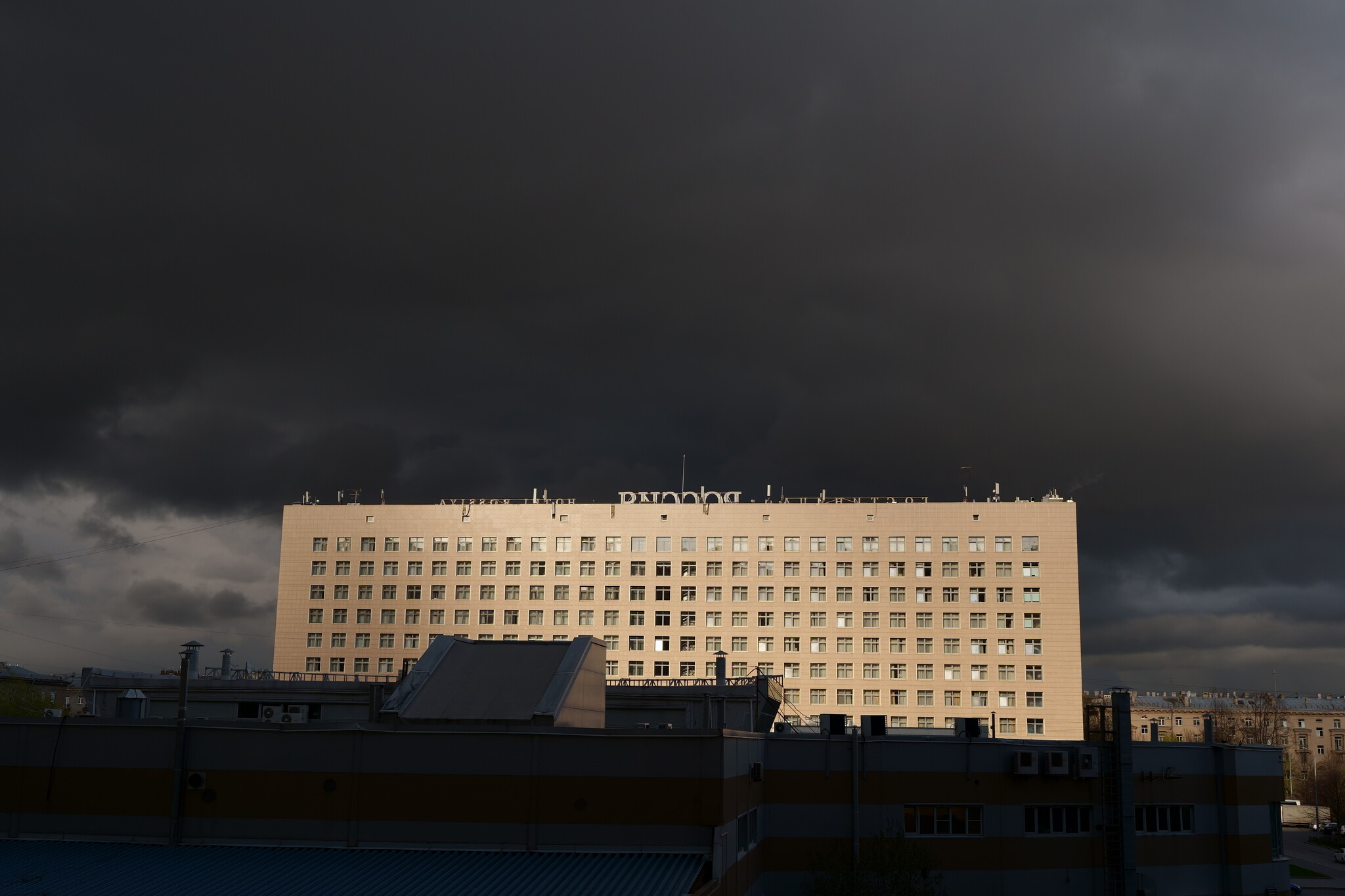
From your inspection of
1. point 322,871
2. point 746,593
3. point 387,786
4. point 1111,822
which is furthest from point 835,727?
point 746,593

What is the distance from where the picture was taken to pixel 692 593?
132750 mm

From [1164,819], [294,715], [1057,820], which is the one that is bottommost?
[1164,819]

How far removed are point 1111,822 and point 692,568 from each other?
87.3m

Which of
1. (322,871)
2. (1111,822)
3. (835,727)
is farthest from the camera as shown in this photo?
(1111,822)

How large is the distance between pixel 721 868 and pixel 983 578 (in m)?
104

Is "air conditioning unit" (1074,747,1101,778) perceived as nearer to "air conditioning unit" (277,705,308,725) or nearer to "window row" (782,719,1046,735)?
"air conditioning unit" (277,705,308,725)

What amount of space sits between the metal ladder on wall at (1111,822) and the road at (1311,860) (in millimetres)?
69039

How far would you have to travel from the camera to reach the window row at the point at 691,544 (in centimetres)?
13088

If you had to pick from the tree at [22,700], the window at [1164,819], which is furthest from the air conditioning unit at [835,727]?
the tree at [22,700]

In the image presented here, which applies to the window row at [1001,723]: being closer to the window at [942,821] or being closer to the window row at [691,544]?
the window row at [691,544]

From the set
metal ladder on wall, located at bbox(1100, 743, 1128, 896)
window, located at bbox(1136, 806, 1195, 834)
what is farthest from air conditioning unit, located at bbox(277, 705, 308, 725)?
window, located at bbox(1136, 806, 1195, 834)

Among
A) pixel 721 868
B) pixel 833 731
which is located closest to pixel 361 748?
pixel 721 868

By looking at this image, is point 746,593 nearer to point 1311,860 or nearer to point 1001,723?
point 1001,723

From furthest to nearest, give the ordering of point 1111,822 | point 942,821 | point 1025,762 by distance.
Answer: point 1111,822 < point 1025,762 < point 942,821
